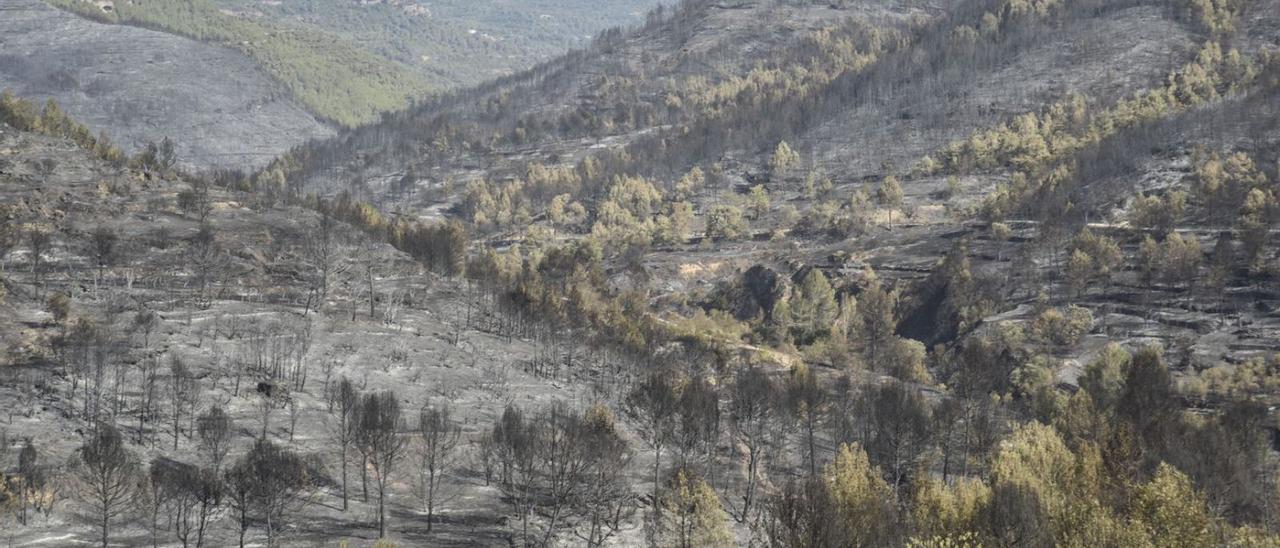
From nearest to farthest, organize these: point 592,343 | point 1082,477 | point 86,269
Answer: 1. point 1082,477
2. point 86,269
3. point 592,343

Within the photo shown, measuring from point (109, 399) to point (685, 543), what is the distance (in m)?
61.3

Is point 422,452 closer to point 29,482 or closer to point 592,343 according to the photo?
point 29,482

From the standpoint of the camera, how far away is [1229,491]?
355 ft

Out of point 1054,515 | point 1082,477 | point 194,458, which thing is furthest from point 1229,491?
point 194,458

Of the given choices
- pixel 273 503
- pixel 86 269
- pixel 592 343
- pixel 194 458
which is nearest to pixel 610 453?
pixel 273 503

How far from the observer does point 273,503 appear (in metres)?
89.4

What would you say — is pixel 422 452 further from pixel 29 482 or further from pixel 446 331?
pixel 446 331

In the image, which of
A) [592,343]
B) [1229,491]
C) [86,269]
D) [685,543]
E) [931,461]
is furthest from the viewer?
[592,343]

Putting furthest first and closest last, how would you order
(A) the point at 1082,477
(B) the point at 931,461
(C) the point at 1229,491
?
(B) the point at 931,461 → (C) the point at 1229,491 → (A) the point at 1082,477

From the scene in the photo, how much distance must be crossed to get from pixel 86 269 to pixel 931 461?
359ft

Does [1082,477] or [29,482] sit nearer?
[29,482]

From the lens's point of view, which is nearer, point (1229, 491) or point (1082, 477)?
point (1082, 477)

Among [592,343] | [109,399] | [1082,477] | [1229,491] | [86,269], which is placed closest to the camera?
[1082,477]

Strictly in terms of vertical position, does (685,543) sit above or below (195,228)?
below
